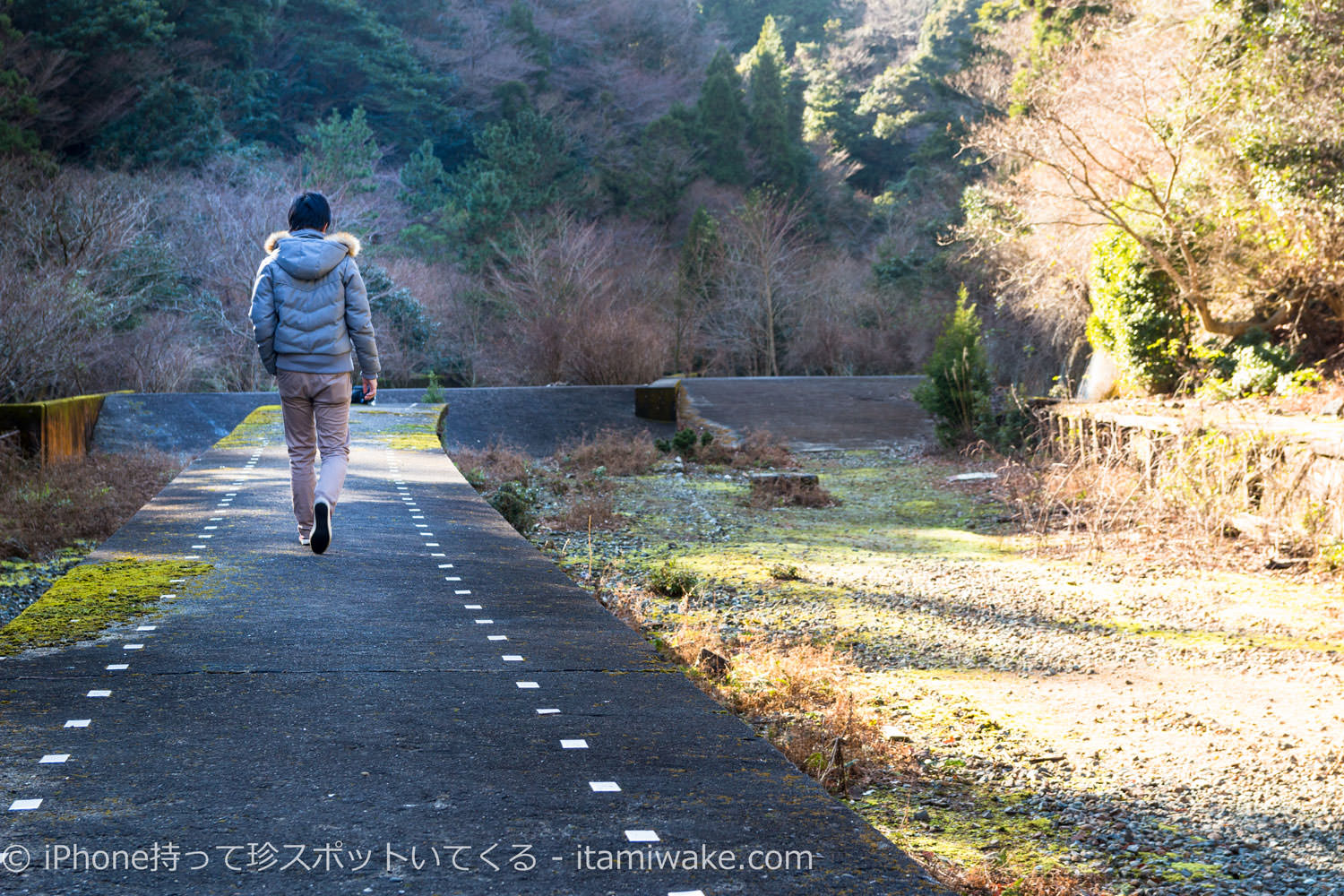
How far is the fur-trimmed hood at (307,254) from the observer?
17.7 feet

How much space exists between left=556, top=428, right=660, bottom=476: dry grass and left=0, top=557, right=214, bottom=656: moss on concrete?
9012 mm

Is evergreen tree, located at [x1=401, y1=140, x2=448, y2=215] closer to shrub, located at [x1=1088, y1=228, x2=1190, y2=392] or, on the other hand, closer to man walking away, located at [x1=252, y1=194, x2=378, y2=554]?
shrub, located at [x1=1088, y1=228, x2=1190, y2=392]

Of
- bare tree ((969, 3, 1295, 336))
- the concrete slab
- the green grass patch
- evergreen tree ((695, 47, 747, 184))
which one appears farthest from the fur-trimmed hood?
evergreen tree ((695, 47, 747, 184))

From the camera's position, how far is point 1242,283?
45.5 feet

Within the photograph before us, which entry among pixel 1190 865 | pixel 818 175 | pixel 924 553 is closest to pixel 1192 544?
pixel 924 553

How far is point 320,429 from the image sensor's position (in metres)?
5.67

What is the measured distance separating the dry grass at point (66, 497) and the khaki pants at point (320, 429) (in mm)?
3202

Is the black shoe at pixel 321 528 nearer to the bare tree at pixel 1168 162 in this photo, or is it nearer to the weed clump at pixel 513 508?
the weed clump at pixel 513 508

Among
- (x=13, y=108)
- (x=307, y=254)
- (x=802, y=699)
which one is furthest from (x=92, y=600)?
(x=13, y=108)

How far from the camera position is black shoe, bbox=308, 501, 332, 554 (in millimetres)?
5609

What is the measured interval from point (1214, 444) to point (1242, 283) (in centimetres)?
452

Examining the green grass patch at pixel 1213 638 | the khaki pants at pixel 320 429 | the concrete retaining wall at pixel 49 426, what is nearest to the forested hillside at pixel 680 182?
the concrete retaining wall at pixel 49 426

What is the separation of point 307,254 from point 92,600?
1.81 metres

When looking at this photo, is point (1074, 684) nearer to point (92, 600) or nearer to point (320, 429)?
point (320, 429)
